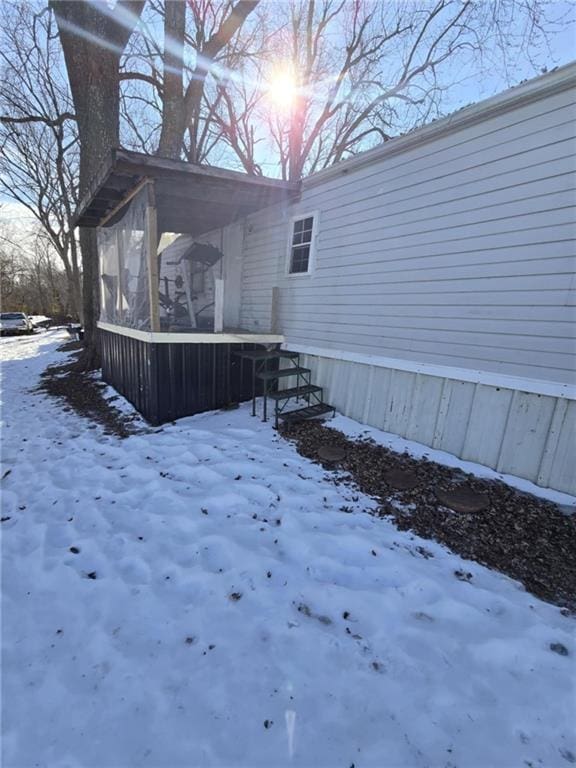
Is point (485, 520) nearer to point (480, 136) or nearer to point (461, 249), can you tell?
point (461, 249)

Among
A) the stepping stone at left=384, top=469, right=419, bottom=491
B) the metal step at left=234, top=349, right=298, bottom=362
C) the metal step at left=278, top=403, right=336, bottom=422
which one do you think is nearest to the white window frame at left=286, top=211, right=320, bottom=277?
the metal step at left=234, top=349, right=298, bottom=362

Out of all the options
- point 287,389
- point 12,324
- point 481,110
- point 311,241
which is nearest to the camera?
point 481,110

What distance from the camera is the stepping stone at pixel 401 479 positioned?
3332 mm

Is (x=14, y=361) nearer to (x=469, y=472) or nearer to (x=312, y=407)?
(x=312, y=407)

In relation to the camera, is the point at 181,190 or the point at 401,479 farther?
the point at 181,190

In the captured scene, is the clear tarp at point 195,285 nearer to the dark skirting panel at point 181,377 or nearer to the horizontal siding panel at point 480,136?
the dark skirting panel at point 181,377

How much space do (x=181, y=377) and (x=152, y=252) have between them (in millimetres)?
1720

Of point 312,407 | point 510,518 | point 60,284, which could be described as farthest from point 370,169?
point 60,284

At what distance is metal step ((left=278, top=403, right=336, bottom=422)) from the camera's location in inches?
189

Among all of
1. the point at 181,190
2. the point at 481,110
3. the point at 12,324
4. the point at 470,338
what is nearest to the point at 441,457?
the point at 470,338

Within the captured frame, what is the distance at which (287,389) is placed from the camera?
5.62 meters

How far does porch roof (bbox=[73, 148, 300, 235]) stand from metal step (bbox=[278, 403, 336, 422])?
3321 millimetres

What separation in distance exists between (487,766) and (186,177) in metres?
5.68

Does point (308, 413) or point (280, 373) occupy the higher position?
point (280, 373)
